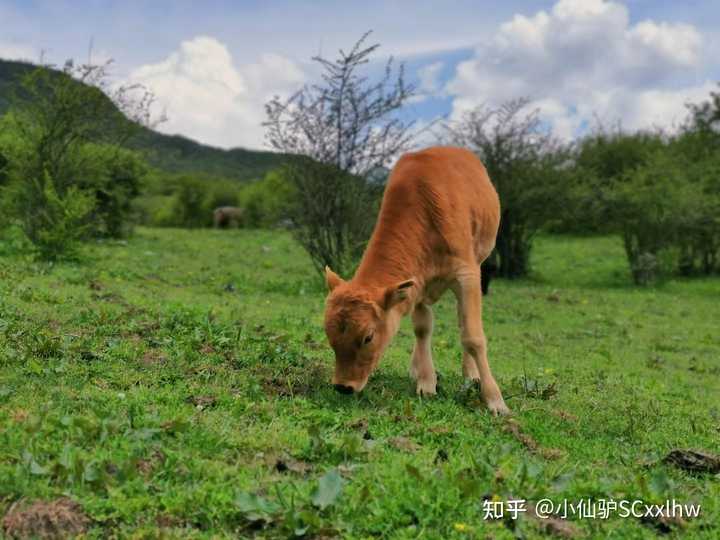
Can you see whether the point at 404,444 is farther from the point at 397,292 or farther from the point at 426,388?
the point at 426,388

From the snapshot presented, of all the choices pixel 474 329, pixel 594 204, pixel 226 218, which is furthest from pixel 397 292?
pixel 226 218

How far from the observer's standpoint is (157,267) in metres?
18.1

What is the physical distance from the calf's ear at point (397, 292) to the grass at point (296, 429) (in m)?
0.80

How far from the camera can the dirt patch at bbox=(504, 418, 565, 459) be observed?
504 centimetres

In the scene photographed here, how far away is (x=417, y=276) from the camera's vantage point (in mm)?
6160

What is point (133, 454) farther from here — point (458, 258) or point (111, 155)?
point (111, 155)

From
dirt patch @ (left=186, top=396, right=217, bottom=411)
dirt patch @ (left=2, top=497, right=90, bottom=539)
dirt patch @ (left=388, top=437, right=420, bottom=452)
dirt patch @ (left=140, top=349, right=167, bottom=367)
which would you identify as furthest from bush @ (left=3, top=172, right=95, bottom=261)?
dirt patch @ (left=2, top=497, right=90, bottom=539)

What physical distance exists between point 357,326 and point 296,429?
102cm

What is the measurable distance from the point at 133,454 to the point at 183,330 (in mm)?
3717

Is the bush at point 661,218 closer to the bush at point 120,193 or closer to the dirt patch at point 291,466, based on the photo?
the bush at point 120,193

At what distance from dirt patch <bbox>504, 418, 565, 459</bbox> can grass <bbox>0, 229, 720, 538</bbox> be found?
2 centimetres

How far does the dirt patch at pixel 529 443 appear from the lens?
504 centimetres

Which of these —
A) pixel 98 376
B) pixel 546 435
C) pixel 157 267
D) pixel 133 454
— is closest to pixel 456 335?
pixel 546 435

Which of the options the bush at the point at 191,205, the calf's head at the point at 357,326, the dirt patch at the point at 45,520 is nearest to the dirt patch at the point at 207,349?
the calf's head at the point at 357,326
